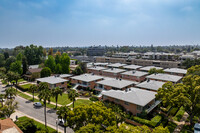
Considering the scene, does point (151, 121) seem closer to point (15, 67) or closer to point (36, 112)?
point (36, 112)

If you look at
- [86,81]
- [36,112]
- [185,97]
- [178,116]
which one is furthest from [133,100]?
[36,112]

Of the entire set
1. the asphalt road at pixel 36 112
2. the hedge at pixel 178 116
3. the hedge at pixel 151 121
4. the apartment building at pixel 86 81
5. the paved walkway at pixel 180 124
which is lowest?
the asphalt road at pixel 36 112

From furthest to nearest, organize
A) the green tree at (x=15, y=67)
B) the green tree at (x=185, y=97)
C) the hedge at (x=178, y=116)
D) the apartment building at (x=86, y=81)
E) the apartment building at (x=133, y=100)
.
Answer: the green tree at (x=15, y=67) → the apartment building at (x=86, y=81) → the hedge at (x=178, y=116) → the apartment building at (x=133, y=100) → the green tree at (x=185, y=97)

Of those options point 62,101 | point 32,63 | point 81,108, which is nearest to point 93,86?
point 62,101

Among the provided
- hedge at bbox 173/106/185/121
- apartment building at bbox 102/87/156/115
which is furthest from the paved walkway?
apartment building at bbox 102/87/156/115

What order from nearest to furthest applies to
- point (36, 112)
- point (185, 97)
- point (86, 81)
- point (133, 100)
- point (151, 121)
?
point (185, 97) < point (151, 121) < point (133, 100) < point (36, 112) < point (86, 81)

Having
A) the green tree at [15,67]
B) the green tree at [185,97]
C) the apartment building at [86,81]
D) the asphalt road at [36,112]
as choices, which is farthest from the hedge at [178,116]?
the green tree at [15,67]

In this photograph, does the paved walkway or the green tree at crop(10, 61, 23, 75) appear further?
the green tree at crop(10, 61, 23, 75)

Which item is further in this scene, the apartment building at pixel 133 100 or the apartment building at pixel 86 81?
the apartment building at pixel 86 81

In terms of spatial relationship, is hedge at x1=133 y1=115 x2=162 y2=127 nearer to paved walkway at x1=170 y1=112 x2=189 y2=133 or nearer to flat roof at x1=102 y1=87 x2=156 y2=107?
flat roof at x1=102 y1=87 x2=156 y2=107

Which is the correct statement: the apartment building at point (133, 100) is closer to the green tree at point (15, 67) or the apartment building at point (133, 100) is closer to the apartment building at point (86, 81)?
the apartment building at point (86, 81)
